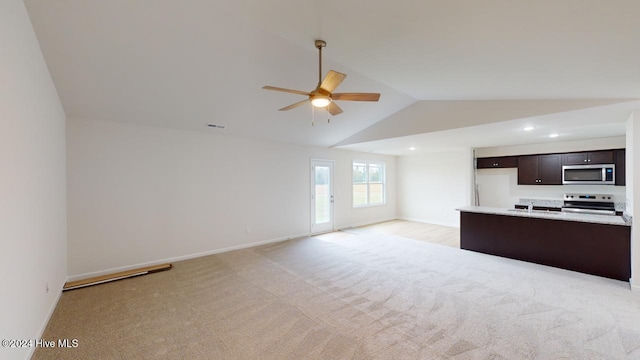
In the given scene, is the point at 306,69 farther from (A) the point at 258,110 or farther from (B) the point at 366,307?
(B) the point at 366,307

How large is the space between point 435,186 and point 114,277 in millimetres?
7992

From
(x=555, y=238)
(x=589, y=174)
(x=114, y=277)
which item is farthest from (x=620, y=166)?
(x=114, y=277)

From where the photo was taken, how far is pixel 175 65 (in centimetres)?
295

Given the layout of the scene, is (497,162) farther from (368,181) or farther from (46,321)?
(46,321)

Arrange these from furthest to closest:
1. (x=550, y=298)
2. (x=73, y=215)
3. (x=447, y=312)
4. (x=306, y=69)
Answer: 1. (x=73, y=215)
2. (x=306, y=69)
3. (x=550, y=298)
4. (x=447, y=312)

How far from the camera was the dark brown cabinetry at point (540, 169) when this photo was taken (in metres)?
5.73

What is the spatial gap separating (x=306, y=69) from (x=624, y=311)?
457 cm

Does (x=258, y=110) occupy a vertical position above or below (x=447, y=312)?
above

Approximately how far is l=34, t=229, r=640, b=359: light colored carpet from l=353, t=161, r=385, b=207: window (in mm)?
3644

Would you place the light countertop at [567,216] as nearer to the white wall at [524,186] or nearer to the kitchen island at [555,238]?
the kitchen island at [555,238]

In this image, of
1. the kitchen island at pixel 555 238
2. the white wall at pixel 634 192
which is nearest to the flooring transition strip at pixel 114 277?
the kitchen island at pixel 555 238

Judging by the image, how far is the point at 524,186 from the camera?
6.38m

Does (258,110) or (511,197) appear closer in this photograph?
(258,110)

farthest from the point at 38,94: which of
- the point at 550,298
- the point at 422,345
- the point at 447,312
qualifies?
the point at 550,298
